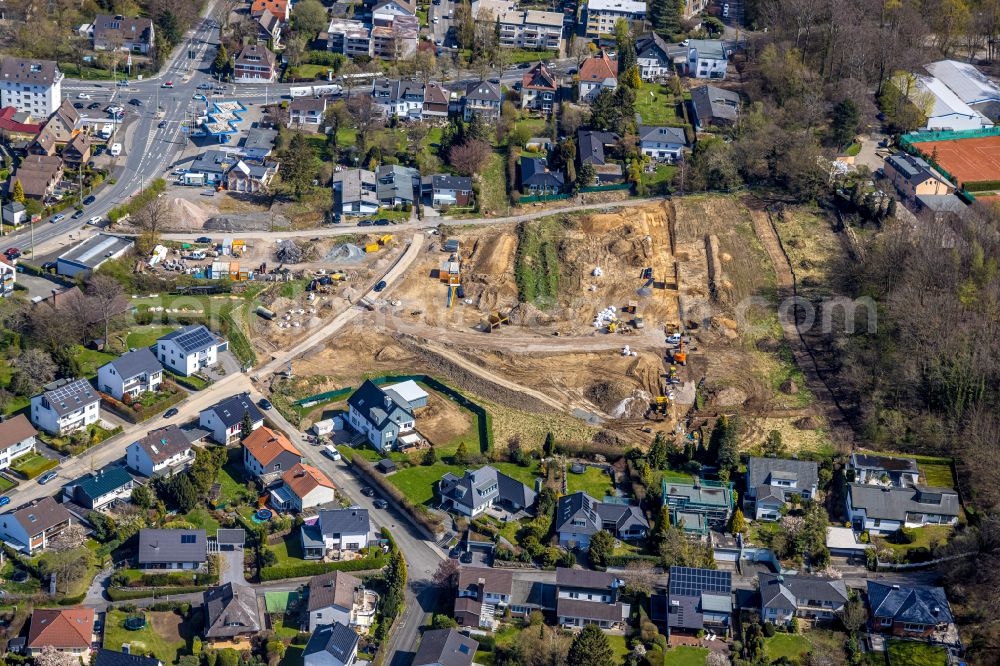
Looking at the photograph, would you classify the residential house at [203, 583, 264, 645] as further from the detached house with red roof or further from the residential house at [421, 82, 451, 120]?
the detached house with red roof

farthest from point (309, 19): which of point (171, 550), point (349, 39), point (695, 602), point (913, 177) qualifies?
point (695, 602)

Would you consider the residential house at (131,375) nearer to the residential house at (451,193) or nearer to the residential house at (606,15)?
the residential house at (451,193)

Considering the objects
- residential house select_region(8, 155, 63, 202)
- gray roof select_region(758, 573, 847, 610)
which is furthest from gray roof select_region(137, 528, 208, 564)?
residential house select_region(8, 155, 63, 202)

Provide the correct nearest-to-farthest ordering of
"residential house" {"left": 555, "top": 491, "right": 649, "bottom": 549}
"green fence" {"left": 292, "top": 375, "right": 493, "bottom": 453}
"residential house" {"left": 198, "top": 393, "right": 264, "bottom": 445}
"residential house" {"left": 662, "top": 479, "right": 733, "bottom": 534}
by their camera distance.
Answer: "residential house" {"left": 555, "top": 491, "right": 649, "bottom": 549} < "residential house" {"left": 662, "top": 479, "right": 733, "bottom": 534} < "residential house" {"left": 198, "top": 393, "right": 264, "bottom": 445} < "green fence" {"left": 292, "top": 375, "right": 493, "bottom": 453}

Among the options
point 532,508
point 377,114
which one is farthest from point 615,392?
point 377,114

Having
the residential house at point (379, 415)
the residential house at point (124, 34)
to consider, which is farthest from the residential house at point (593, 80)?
the residential house at point (379, 415)

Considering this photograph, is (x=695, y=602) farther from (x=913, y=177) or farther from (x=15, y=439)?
(x=913, y=177)
